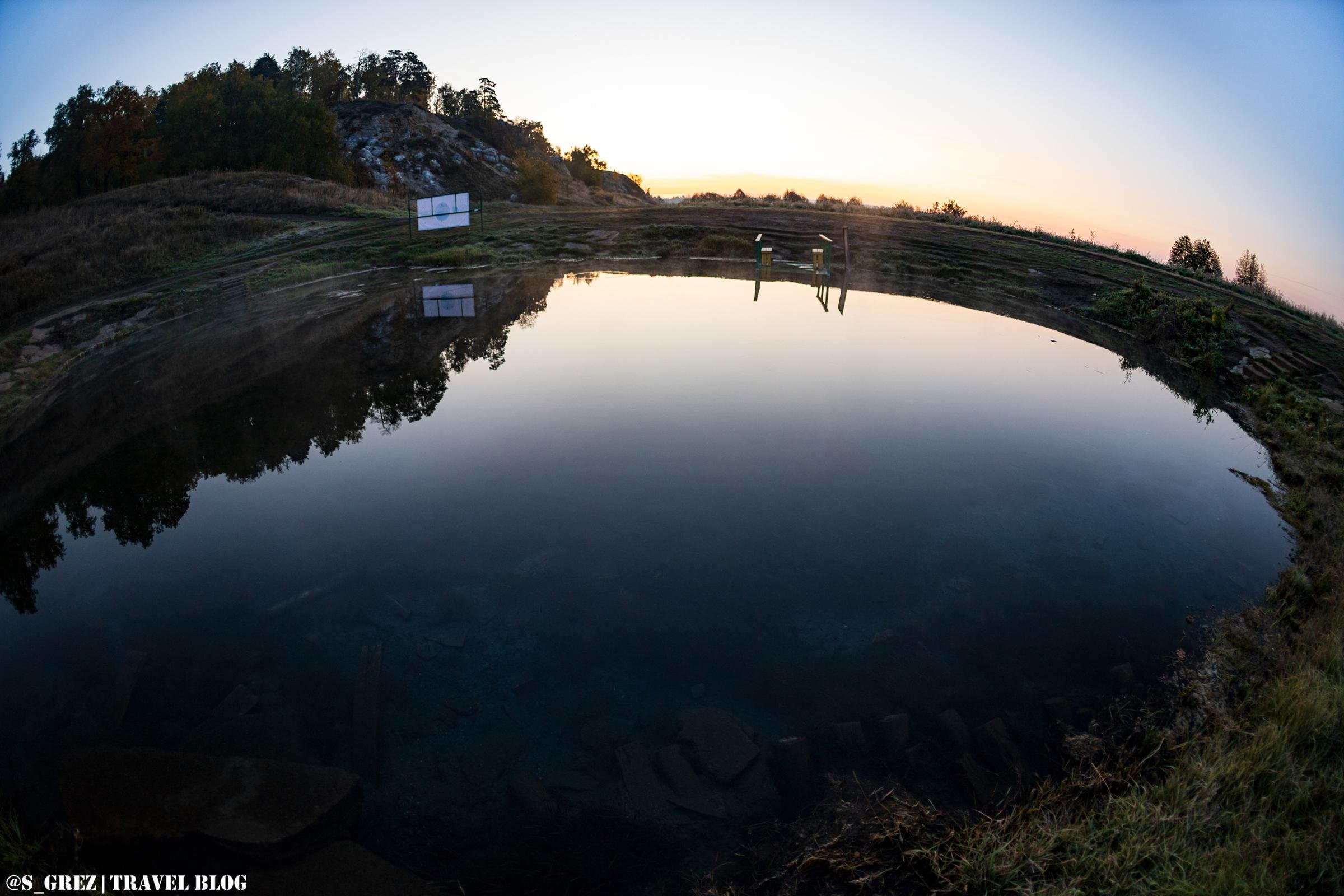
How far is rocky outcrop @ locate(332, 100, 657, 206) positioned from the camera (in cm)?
5734

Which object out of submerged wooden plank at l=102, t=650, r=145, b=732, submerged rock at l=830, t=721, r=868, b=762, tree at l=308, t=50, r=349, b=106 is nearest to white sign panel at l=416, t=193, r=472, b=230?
submerged wooden plank at l=102, t=650, r=145, b=732

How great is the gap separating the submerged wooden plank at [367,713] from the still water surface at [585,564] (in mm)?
67

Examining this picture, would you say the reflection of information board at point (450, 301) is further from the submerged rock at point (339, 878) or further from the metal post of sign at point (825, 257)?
the submerged rock at point (339, 878)

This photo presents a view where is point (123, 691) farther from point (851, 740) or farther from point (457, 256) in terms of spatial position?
point (457, 256)

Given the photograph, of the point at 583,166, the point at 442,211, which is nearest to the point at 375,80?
the point at 583,166

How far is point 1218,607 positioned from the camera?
19.1 ft

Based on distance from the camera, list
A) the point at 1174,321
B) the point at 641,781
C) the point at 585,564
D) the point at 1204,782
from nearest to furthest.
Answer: the point at 1204,782
the point at 641,781
the point at 585,564
the point at 1174,321

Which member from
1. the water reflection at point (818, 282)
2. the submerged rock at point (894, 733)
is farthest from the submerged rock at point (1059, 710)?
the water reflection at point (818, 282)

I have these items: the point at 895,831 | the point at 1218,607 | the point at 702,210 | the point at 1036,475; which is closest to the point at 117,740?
the point at 895,831

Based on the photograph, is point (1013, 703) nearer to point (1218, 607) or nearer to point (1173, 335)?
point (1218, 607)

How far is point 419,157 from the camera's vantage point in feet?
199

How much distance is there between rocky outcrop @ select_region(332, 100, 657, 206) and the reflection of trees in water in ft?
148

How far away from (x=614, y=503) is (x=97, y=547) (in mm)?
5004

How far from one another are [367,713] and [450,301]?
48.7ft
